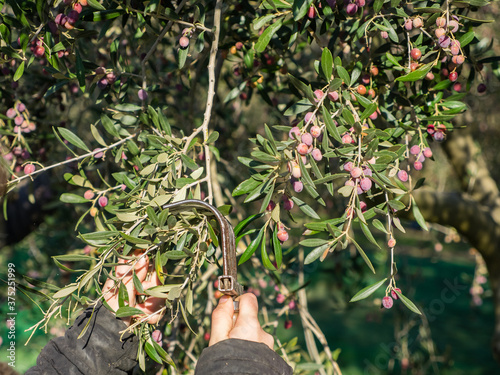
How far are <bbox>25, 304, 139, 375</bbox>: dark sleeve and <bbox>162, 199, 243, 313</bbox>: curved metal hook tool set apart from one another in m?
0.34

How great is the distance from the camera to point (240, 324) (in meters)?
0.96

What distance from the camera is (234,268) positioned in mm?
1002

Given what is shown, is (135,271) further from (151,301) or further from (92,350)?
(92,350)

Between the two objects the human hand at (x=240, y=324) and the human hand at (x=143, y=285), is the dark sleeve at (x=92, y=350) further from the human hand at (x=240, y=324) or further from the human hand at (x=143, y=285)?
the human hand at (x=240, y=324)

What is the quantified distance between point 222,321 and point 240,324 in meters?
0.05

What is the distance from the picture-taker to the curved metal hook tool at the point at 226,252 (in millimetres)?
967

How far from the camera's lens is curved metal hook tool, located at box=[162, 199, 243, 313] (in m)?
0.97

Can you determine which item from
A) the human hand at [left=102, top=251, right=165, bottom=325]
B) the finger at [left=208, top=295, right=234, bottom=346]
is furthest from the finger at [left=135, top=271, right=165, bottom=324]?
the finger at [left=208, top=295, right=234, bottom=346]

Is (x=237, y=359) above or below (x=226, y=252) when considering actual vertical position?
below

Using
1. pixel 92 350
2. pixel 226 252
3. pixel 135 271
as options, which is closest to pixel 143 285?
pixel 135 271

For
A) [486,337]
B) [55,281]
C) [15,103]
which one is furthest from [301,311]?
[486,337]

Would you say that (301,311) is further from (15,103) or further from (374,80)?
(15,103)

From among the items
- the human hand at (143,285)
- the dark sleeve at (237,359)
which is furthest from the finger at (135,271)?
the dark sleeve at (237,359)

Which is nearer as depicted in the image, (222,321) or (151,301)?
(222,321)
